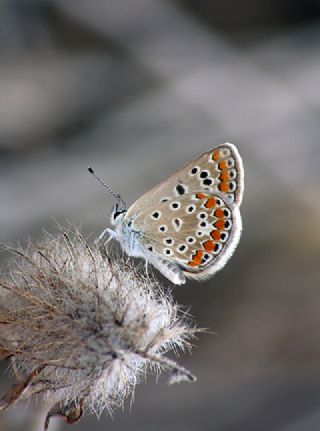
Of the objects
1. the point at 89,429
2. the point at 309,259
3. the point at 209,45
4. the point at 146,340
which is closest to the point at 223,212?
the point at 146,340

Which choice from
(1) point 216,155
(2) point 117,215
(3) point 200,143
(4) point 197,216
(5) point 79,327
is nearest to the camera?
(5) point 79,327

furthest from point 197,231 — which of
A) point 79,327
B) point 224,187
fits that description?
point 79,327

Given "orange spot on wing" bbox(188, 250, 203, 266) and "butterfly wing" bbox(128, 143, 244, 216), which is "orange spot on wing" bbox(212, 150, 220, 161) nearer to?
"butterfly wing" bbox(128, 143, 244, 216)

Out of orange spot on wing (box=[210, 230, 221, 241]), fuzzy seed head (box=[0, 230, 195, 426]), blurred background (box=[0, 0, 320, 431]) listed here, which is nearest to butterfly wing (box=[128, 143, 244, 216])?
orange spot on wing (box=[210, 230, 221, 241])

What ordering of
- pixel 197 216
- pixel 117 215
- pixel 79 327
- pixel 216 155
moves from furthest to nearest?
1. pixel 117 215
2. pixel 197 216
3. pixel 216 155
4. pixel 79 327

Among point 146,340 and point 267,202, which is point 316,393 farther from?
point 146,340

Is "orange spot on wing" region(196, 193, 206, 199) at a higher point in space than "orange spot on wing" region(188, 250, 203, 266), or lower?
higher

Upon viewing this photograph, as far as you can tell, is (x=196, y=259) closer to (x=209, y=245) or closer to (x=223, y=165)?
(x=209, y=245)

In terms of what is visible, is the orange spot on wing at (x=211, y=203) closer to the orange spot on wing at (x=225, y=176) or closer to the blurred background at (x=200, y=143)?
the orange spot on wing at (x=225, y=176)

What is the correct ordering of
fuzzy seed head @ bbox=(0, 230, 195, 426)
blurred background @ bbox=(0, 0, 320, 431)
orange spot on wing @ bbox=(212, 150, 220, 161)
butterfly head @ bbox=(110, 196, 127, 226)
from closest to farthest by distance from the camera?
fuzzy seed head @ bbox=(0, 230, 195, 426) → orange spot on wing @ bbox=(212, 150, 220, 161) → butterfly head @ bbox=(110, 196, 127, 226) → blurred background @ bbox=(0, 0, 320, 431)
